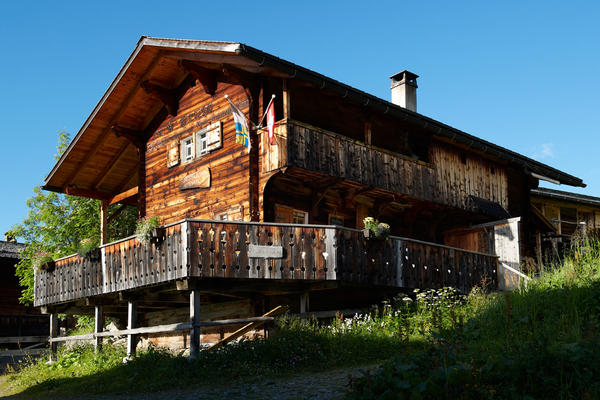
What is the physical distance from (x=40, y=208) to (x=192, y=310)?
20.6 metres

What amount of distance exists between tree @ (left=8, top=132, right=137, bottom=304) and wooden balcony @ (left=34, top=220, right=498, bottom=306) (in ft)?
40.2

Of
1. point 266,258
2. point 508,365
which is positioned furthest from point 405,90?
point 508,365

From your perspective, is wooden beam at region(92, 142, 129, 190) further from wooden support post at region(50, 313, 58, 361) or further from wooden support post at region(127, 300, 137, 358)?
wooden support post at region(127, 300, 137, 358)

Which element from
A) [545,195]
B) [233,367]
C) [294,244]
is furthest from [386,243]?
[545,195]

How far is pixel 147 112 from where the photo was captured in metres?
24.2

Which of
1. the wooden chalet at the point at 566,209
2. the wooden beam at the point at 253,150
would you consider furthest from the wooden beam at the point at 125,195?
the wooden chalet at the point at 566,209

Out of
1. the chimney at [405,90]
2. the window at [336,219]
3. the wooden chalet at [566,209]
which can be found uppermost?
the chimney at [405,90]

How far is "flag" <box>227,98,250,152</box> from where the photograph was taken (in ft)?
60.3

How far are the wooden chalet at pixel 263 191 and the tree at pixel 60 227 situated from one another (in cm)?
535

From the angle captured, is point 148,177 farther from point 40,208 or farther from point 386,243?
point 40,208

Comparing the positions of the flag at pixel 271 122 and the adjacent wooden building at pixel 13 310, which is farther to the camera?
the adjacent wooden building at pixel 13 310

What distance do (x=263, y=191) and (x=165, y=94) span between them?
20.0 feet

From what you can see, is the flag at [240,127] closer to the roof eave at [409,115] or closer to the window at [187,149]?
the roof eave at [409,115]

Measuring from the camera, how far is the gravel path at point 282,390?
10955mm
